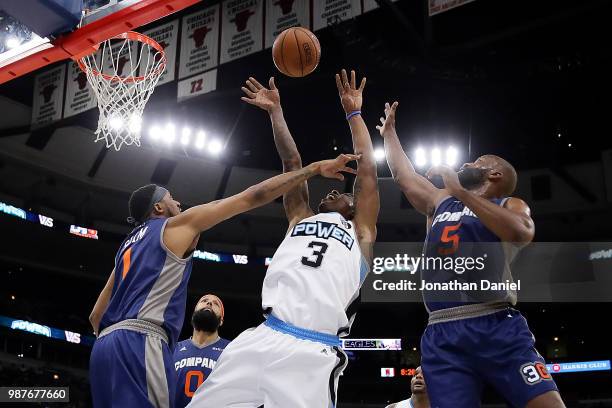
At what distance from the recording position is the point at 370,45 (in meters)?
12.7

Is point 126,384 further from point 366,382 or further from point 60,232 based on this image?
point 366,382

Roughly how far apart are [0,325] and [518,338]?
1568 centimetres

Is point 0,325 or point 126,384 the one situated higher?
point 0,325

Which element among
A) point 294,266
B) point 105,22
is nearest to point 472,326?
point 294,266

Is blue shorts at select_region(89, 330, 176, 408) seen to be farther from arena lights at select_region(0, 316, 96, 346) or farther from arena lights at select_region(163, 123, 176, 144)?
arena lights at select_region(0, 316, 96, 346)

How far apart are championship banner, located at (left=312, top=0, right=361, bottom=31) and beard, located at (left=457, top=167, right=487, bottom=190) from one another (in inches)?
207

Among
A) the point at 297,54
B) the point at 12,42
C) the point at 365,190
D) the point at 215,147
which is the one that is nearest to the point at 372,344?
the point at 215,147

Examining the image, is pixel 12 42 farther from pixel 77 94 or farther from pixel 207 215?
pixel 77 94

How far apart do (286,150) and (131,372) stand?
1.86 m

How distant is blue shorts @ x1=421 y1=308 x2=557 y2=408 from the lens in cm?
316

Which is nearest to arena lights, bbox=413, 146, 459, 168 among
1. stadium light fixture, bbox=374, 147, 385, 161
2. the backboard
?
stadium light fixture, bbox=374, 147, 385, 161

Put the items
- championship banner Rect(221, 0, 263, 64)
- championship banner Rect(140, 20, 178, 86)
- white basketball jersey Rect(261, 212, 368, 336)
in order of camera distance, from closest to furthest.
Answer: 1. white basketball jersey Rect(261, 212, 368, 336)
2. championship banner Rect(221, 0, 263, 64)
3. championship banner Rect(140, 20, 178, 86)

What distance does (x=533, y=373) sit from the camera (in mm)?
3150

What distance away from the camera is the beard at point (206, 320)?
600 centimetres
